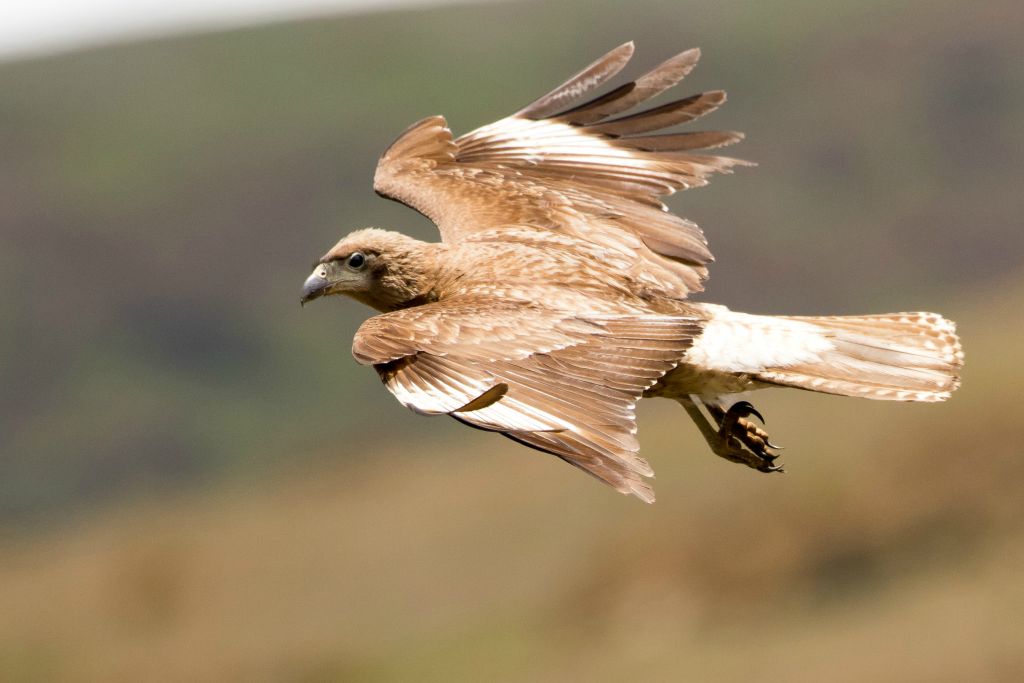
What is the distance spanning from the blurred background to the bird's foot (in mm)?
12846

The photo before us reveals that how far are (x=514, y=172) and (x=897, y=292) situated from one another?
112865 mm

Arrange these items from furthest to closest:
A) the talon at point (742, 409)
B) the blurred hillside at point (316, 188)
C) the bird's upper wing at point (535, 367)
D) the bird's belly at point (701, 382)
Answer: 1. the blurred hillside at point (316, 188)
2. the talon at point (742, 409)
3. the bird's belly at point (701, 382)
4. the bird's upper wing at point (535, 367)

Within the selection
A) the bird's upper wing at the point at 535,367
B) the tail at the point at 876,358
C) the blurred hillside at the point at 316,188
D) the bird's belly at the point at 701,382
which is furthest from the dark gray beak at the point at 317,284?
the blurred hillside at the point at 316,188

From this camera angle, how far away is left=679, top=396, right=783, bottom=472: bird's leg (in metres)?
9.71

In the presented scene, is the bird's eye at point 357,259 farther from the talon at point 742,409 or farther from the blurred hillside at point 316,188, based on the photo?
the blurred hillside at point 316,188

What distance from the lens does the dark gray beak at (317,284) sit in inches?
389

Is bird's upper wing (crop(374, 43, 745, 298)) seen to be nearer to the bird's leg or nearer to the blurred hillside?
the bird's leg

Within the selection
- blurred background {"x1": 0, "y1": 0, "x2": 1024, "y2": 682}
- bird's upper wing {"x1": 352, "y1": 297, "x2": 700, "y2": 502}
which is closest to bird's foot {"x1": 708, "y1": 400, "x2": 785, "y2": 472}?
bird's upper wing {"x1": 352, "y1": 297, "x2": 700, "y2": 502}

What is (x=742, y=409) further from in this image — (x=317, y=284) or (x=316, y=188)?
(x=316, y=188)

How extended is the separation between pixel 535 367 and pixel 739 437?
2133mm

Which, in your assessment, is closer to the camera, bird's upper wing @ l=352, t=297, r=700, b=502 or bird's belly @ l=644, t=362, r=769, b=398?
bird's upper wing @ l=352, t=297, r=700, b=502

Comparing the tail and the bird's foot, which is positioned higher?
the tail

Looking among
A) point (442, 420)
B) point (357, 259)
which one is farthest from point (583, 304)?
point (442, 420)

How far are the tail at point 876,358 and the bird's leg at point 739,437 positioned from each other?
1.10 ft
